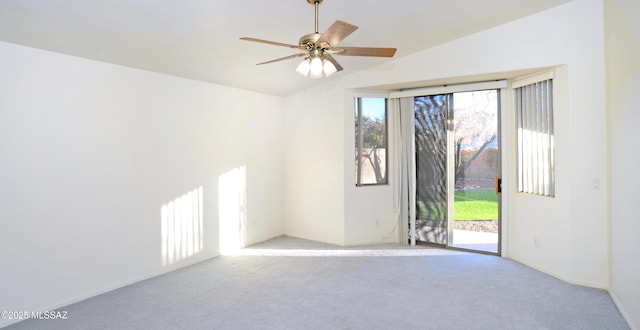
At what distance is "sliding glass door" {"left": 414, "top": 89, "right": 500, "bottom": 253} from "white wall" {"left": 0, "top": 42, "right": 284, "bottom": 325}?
2.71 m

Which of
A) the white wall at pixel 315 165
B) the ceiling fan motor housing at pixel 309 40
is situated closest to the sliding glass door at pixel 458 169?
the white wall at pixel 315 165

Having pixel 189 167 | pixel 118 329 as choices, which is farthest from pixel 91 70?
pixel 118 329

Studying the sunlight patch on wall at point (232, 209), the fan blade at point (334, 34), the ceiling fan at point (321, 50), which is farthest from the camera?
the sunlight patch on wall at point (232, 209)

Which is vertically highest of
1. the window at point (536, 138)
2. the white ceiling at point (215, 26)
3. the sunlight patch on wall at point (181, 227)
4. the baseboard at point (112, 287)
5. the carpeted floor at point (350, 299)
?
the white ceiling at point (215, 26)

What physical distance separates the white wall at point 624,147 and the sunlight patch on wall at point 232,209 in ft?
13.8

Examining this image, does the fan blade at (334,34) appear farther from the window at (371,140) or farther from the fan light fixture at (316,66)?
the window at (371,140)

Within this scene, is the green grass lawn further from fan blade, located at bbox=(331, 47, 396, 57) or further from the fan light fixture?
the fan light fixture

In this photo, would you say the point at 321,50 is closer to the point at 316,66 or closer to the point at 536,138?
the point at 316,66

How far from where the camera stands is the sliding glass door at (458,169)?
454cm

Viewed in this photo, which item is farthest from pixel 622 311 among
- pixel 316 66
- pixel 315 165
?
pixel 315 165

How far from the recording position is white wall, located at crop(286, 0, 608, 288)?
338 cm

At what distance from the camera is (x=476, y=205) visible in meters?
4.67

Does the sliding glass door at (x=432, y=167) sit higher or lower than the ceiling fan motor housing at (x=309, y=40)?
lower

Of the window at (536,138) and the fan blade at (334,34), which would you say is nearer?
the fan blade at (334,34)
